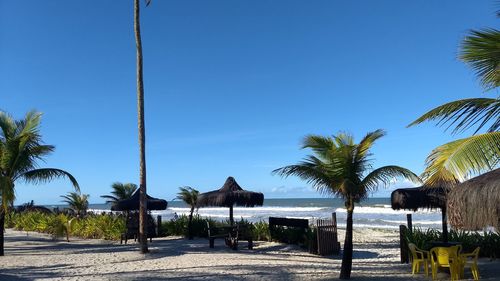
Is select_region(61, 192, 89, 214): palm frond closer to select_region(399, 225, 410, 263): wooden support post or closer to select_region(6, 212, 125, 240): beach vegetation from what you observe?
select_region(6, 212, 125, 240): beach vegetation

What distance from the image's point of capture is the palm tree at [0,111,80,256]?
46.2 feet

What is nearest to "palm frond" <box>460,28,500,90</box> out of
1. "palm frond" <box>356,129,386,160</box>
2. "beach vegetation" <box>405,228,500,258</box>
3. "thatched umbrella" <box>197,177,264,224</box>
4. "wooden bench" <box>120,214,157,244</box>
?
"palm frond" <box>356,129,386,160</box>

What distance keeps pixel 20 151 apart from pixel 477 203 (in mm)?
12619

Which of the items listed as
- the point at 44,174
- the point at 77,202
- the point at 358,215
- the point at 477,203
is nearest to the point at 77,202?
the point at 77,202

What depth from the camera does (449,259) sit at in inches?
370

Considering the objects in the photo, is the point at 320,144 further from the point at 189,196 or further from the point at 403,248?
the point at 189,196

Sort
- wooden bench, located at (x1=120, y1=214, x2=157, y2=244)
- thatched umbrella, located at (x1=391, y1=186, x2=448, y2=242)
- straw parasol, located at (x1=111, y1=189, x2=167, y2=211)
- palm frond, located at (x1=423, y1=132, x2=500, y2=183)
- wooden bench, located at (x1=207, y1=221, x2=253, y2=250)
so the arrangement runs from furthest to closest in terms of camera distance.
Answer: straw parasol, located at (x1=111, y1=189, x2=167, y2=211) → wooden bench, located at (x1=120, y1=214, x2=157, y2=244) → wooden bench, located at (x1=207, y1=221, x2=253, y2=250) → thatched umbrella, located at (x1=391, y1=186, x2=448, y2=242) → palm frond, located at (x1=423, y1=132, x2=500, y2=183)

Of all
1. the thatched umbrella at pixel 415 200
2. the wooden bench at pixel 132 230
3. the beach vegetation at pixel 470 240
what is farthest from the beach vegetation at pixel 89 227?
the beach vegetation at pixel 470 240

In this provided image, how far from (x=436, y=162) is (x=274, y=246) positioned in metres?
11.5

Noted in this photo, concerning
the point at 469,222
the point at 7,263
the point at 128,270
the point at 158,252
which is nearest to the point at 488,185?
the point at 469,222

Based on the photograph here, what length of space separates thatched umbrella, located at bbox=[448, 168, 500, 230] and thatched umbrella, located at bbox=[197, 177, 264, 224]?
1151cm

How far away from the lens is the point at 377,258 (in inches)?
563

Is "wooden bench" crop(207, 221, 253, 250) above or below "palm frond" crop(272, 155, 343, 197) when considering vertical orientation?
below

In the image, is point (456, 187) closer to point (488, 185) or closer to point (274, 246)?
point (488, 185)
